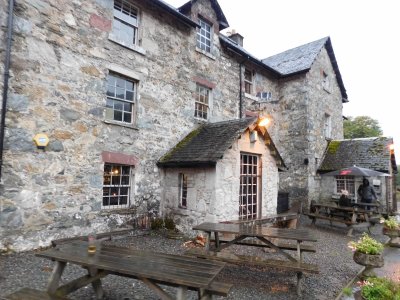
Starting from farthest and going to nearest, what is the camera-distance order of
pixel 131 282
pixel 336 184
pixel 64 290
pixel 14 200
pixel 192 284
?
pixel 336 184
pixel 14 200
pixel 131 282
pixel 64 290
pixel 192 284

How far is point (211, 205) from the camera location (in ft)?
26.8

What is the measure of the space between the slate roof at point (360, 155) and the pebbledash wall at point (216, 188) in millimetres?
7465

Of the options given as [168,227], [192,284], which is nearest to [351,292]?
[192,284]

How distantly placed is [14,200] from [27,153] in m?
1.11

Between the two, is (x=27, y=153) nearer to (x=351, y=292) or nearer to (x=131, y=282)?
(x=131, y=282)

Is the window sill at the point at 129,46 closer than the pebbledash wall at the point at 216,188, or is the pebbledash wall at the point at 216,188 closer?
the pebbledash wall at the point at 216,188

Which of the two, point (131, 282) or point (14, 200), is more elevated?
point (14, 200)

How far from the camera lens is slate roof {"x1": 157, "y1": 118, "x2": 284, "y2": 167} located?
8.24 m

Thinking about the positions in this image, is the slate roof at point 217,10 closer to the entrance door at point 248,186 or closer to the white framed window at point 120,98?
the white framed window at point 120,98

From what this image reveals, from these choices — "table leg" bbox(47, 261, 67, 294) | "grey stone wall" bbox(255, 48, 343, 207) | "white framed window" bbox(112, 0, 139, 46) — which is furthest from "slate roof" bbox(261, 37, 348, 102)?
"table leg" bbox(47, 261, 67, 294)

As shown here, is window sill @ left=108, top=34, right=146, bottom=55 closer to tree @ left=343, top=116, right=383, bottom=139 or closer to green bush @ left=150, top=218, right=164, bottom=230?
green bush @ left=150, top=218, right=164, bottom=230

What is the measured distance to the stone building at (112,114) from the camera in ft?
Answer: 21.5

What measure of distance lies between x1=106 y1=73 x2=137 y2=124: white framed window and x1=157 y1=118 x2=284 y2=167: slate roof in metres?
1.87

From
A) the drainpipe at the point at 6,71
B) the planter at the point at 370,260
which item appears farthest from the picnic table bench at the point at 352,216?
the drainpipe at the point at 6,71
